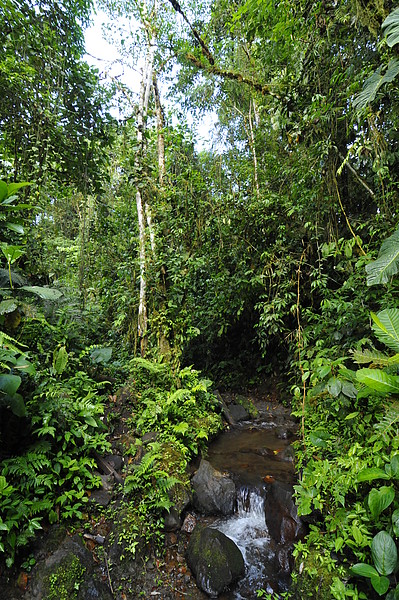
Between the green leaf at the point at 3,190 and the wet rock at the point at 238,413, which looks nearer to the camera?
the green leaf at the point at 3,190

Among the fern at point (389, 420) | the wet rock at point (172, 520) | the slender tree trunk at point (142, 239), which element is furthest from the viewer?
the slender tree trunk at point (142, 239)

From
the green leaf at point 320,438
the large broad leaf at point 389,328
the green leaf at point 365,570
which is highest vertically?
the large broad leaf at point 389,328

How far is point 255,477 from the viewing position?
14.8 feet

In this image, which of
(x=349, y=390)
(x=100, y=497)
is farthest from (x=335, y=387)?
(x=100, y=497)

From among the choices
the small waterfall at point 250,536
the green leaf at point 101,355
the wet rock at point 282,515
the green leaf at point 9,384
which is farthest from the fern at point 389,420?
the green leaf at point 101,355

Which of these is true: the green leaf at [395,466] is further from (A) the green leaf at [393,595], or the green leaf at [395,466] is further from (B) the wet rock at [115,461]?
(B) the wet rock at [115,461]

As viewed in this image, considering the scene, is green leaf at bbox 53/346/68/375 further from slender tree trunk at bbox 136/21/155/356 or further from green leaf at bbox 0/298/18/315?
slender tree trunk at bbox 136/21/155/356

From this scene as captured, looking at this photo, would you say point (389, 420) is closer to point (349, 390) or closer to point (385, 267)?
point (349, 390)

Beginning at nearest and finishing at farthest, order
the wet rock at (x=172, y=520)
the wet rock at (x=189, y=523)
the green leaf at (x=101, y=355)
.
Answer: the wet rock at (x=172, y=520) < the wet rock at (x=189, y=523) < the green leaf at (x=101, y=355)

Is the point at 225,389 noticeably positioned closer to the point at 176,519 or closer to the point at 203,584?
the point at 176,519

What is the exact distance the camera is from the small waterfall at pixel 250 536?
3043 mm

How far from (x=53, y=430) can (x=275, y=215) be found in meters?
5.51

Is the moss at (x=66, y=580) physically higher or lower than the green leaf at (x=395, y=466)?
lower

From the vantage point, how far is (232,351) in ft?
29.6
